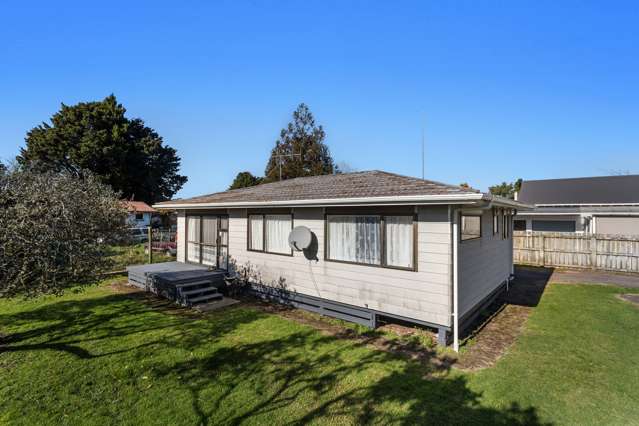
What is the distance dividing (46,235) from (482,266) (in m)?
8.36

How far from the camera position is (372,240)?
6668 mm

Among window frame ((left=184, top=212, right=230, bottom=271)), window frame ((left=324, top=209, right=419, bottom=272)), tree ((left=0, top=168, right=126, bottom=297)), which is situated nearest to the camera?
tree ((left=0, top=168, right=126, bottom=297))

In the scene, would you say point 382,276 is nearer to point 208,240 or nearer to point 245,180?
point 208,240

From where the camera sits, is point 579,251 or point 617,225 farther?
point 617,225

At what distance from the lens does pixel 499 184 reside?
60.0m

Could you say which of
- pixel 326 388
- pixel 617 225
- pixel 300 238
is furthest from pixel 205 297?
pixel 617 225

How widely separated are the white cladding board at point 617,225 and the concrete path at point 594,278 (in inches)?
207

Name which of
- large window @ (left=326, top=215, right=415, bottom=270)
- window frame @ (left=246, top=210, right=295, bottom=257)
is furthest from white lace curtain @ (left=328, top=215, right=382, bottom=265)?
window frame @ (left=246, top=210, right=295, bottom=257)

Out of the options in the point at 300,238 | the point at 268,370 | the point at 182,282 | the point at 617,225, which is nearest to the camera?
the point at 268,370

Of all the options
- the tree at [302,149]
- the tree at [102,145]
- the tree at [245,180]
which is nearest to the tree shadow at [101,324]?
the tree at [302,149]

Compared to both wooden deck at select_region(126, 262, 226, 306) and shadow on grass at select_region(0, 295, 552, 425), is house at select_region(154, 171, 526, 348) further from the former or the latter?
shadow on grass at select_region(0, 295, 552, 425)

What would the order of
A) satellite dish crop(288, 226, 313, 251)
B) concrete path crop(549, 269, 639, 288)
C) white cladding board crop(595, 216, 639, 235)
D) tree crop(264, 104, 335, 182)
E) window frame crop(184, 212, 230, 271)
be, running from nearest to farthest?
1. satellite dish crop(288, 226, 313, 251)
2. window frame crop(184, 212, 230, 271)
3. concrete path crop(549, 269, 639, 288)
4. white cladding board crop(595, 216, 639, 235)
5. tree crop(264, 104, 335, 182)

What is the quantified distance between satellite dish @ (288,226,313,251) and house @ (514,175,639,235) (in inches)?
584

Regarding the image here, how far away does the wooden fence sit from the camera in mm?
12750
